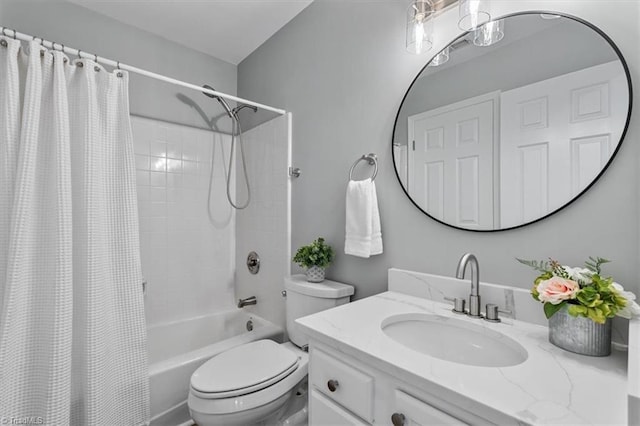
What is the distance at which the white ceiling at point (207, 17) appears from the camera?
179 centimetres

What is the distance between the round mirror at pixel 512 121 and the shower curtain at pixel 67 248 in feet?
4.37

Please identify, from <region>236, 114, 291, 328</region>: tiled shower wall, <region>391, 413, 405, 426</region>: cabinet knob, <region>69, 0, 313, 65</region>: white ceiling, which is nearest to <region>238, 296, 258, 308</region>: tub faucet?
<region>236, 114, 291, 328</region>: tiled shower wall

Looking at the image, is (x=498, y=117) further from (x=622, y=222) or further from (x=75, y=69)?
(x=75, y=69)

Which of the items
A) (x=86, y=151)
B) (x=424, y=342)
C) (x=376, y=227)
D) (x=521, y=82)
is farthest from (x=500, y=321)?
(x=86, y=151)

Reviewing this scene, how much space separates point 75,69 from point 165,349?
5.60ft

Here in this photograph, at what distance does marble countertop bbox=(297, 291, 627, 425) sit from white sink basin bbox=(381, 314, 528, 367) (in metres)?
0.03

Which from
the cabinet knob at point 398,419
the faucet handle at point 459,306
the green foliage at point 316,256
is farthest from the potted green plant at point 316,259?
the cabinet knob at point 398,419

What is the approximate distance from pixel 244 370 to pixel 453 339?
85 cm

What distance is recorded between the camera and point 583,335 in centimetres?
72

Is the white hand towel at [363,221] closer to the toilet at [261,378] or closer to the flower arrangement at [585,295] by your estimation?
the toilet at [261,378]

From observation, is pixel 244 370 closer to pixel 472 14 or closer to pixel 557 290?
pixel 557 290

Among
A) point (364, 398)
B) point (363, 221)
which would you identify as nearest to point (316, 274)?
point (363, 221)

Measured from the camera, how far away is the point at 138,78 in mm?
1990

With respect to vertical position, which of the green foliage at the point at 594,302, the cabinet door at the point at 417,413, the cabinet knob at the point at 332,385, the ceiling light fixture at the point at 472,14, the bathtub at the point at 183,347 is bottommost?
the bathtub at the point at 183,347
